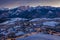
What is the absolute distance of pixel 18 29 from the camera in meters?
8.11

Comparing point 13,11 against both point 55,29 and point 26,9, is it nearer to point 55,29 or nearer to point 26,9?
point 26,9

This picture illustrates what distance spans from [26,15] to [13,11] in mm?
1781

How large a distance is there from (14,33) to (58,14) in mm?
4243

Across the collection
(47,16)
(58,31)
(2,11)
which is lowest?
(58,31)

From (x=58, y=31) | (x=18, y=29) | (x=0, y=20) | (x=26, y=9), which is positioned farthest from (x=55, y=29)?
(x=26, y=9)

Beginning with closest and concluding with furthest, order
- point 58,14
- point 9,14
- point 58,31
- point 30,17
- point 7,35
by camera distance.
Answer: point 7,35 → point 58,31 → point 58,14 → point 30,17 → point 9,14

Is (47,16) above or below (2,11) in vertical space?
below

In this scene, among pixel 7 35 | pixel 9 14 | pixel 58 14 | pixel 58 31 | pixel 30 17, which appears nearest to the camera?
pixel 7 35

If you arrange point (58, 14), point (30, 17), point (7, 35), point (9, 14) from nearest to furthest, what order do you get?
point (7, 35), point (58, 14), point (30, 17), point (9, 14)

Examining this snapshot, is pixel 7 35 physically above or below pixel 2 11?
below

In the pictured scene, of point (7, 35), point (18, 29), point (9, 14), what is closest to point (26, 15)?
→ point (9, 14)

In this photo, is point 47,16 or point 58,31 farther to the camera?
point 47,16

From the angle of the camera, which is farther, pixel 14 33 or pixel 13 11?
pixel 13 11

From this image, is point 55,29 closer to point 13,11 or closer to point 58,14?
point 58,14
